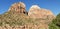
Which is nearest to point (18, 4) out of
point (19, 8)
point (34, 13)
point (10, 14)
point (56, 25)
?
point (19, 8)

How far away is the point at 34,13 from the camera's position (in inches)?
3322

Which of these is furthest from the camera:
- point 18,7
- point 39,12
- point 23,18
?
point 39,12

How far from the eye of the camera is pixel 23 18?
199 feet

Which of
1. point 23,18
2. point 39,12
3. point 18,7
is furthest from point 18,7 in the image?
point 39,12

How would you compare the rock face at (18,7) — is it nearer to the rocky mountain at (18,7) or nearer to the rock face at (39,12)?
the rocky mountain at (18,7)

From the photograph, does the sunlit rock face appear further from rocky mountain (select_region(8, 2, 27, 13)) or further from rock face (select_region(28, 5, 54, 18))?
rocky mountain (select_region(8, 2, 27, 13))

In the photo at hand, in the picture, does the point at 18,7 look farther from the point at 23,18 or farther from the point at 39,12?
the point at 39,12

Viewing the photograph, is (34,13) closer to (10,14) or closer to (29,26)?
(10,14)

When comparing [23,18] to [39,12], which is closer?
[23,18]

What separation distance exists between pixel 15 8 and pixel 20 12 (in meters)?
2.30

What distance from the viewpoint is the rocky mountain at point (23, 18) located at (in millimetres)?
49812

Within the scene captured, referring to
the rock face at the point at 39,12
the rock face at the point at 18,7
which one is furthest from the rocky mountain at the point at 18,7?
the rock face at the point at 39,12

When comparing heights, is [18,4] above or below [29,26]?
above

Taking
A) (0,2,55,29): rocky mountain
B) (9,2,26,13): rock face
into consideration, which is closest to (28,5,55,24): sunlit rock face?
(0,2,55,29): rocky mountain
